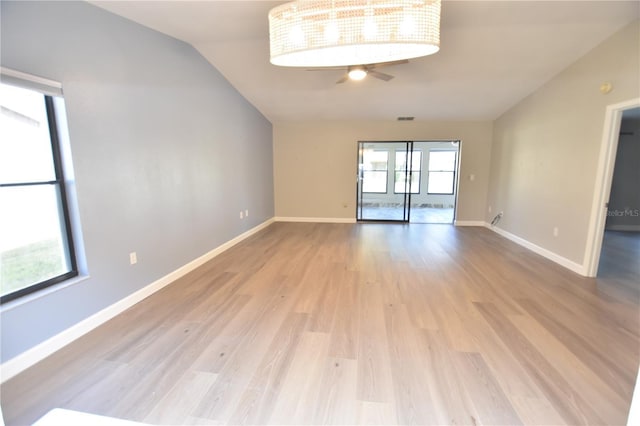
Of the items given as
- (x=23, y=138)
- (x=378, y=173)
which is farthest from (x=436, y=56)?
(x=378, y=173)

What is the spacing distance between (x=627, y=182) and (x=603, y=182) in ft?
13.7

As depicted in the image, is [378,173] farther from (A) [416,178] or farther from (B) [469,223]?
(B) [469,223]

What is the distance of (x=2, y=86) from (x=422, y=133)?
6135 mm

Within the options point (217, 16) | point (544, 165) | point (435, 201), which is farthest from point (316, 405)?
point (435, 201)

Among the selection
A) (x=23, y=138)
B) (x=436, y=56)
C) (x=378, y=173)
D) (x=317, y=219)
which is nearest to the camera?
(x=23, y=138)

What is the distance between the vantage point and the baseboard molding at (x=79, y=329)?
5.91 ft

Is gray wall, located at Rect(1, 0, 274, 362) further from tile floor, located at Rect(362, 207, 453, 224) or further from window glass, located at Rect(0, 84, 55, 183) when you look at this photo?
tile floor, located at Rect(362, 207, 453, 224)

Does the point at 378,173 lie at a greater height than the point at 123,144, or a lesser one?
lesser

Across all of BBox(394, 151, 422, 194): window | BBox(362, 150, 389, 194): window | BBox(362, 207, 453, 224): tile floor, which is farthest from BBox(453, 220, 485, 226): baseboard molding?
BBox(362, 150, 389, 194): window

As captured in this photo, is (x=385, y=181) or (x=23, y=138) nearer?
(x=23, y=138)

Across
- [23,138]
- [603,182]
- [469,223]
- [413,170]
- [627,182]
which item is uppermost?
[23,138]

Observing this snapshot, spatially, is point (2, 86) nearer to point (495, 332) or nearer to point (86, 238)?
point (86, 238)

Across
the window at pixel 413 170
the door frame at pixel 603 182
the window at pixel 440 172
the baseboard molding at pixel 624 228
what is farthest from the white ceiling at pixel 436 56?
the baseboard molding at pixel 624 228

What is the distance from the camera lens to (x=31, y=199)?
2.02m
